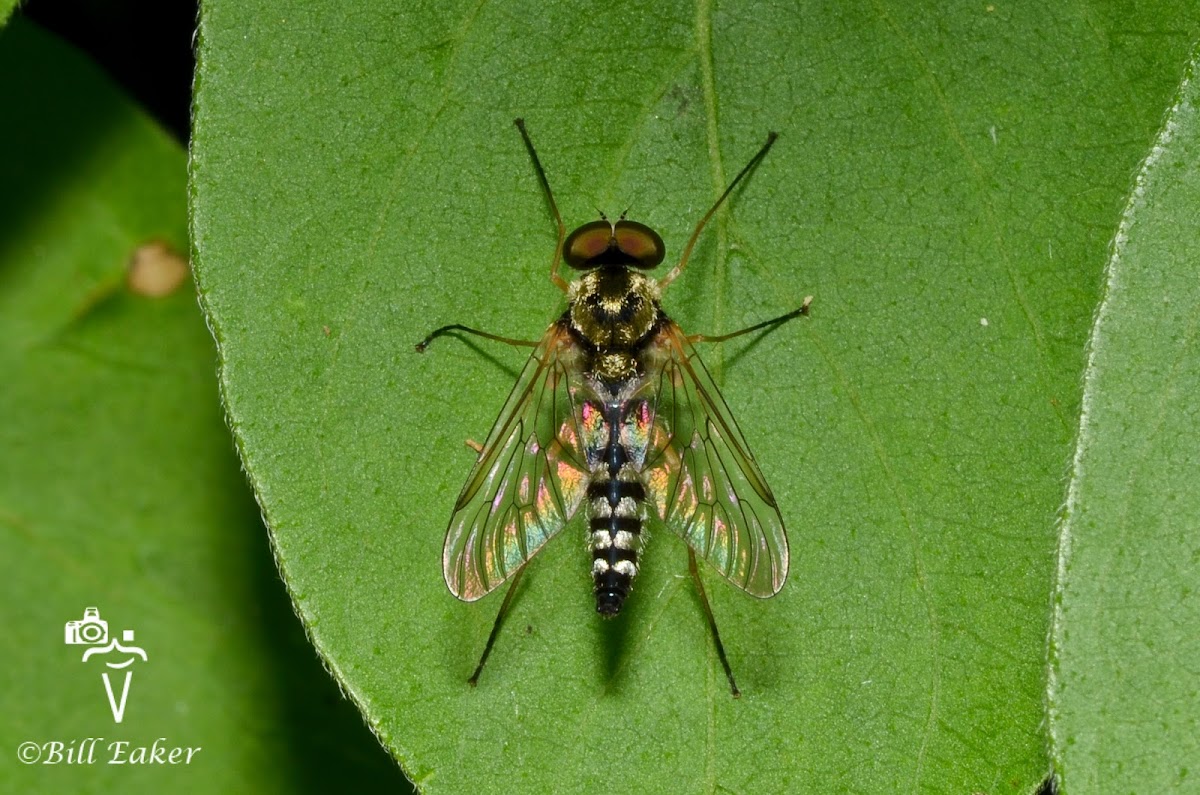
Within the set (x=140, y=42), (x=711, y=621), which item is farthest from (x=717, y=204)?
(x=140, y=42)

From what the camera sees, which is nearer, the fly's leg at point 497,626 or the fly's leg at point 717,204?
the fly's leg at point 497,626

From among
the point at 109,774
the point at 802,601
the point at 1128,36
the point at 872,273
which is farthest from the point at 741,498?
the point at 109,774

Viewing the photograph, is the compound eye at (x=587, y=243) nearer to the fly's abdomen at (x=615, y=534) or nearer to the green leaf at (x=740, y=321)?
the green leaf at (x=740, y=321)

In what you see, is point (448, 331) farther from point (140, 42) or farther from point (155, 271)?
point (140, 42)

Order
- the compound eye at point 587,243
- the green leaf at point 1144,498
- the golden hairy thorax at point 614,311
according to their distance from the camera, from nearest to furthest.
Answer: the green leaf at point 1144,498 < the compound eye at point 587,243 < the golden hairy thorax at point 614,311

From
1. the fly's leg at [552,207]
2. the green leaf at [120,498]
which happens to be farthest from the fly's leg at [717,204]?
the green leaf at [120,498]

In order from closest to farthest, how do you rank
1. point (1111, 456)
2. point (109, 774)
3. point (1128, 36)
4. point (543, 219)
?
point (1111, 456), point (1128, 36), point (543, 219), point (109, 774)

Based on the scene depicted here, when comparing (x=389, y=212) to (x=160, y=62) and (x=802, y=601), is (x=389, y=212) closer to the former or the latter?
(x=802, y=601)
